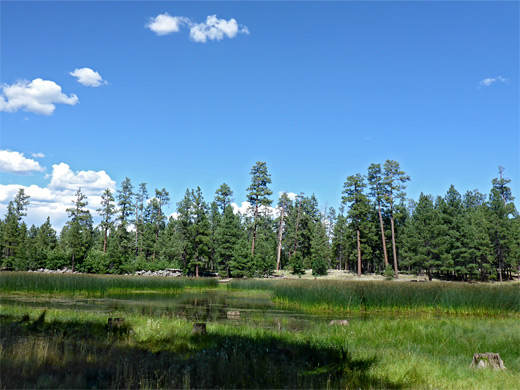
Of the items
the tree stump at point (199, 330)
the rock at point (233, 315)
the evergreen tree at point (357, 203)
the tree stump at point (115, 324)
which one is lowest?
the rock at point (233, 315)

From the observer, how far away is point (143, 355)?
7.14 meters

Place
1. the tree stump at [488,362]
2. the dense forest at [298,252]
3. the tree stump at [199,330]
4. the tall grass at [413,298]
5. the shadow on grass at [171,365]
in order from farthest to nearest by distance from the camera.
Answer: the dense forest at [298,252] → the tall grass at [413,298] → the tree stump at [199,330] → the tree stump at [488,362] → the shadow on grass at [171,365]

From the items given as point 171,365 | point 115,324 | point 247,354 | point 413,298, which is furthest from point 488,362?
point 413,298

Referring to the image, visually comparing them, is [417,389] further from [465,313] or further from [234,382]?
[465,313]

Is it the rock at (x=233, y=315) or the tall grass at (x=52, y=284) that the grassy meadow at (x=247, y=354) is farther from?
the tall grass at (x=52, y=284)

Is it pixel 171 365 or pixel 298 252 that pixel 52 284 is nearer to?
pixel 171 365

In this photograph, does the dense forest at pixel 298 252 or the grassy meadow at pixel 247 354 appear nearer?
the grassy meadow at pixel 247 354

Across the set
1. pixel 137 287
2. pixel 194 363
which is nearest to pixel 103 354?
pixel 194 363

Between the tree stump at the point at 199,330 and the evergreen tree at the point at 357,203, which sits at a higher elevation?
the evergreen tree at the point at 357,203

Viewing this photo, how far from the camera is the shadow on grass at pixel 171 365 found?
545 cm

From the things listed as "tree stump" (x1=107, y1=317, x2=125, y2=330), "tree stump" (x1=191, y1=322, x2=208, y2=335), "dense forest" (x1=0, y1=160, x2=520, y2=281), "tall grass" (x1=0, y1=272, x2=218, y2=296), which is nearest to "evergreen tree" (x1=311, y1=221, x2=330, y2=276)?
"dense forest" (x1=0, y1=160, x2=520, y2=281)

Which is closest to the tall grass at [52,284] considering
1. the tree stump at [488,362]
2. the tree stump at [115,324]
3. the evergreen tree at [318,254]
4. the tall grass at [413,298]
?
the tall grass at [413,298]

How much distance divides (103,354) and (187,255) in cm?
4828

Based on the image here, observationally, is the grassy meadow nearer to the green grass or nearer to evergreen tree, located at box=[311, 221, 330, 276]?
the green grass
